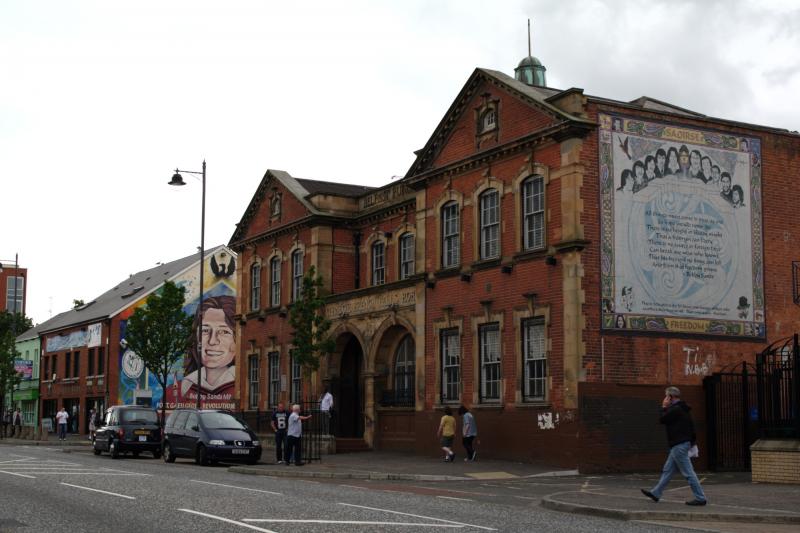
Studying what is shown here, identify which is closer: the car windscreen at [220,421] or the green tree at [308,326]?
the car windscreen at [220,421]

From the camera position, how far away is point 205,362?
61438mm

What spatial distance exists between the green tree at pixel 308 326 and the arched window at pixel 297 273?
553cm

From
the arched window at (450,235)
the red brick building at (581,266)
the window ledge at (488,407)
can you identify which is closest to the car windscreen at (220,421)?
the red brick building at (581,266)

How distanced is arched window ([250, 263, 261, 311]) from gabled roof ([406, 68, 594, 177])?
13528 millimetres

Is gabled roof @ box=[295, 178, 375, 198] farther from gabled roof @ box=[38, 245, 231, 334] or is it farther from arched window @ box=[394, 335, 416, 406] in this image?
gabled roof @ box=[38, 245, 231, 334]

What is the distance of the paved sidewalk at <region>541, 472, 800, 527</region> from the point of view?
14.7 metres

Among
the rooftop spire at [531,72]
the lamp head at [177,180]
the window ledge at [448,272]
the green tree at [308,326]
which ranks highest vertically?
the rooftop spire at [531,72]

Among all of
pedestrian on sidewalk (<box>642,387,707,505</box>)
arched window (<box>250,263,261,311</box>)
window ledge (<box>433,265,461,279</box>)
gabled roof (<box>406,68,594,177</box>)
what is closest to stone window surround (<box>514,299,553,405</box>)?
window ledge (<box>433,265,461,279</box>)

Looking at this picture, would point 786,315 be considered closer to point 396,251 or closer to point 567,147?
point 567,147

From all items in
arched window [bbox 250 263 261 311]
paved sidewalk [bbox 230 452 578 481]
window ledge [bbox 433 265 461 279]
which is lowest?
paved sidewalk [bbox 230 452 578 481]

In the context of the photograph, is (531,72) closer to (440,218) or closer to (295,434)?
(440,218)

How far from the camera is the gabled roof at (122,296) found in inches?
2473

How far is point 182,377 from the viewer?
203ft

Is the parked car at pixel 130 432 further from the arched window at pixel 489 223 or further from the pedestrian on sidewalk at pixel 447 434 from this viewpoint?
the arched window at pixel 489 223
